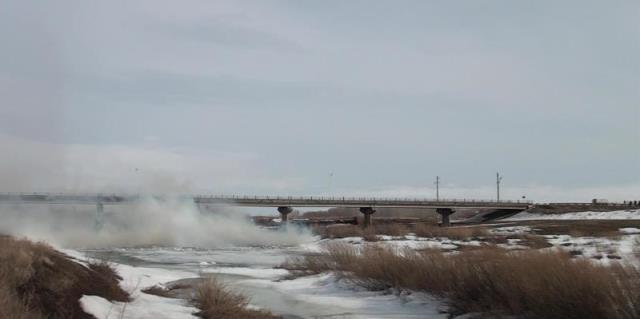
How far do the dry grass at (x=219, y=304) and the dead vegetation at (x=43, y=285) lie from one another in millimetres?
1967

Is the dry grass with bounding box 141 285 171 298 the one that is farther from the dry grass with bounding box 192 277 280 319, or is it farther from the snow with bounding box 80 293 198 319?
the dry grass with bounding box 192 277 280 319

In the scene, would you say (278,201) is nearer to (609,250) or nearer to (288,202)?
(288,202)

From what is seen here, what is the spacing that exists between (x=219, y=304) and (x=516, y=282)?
7070 mm

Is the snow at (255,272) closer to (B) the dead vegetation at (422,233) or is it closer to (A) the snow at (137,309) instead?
(A) the snow at (137,309)

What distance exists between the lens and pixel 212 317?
1391 cm

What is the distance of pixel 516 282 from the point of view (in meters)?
13.8

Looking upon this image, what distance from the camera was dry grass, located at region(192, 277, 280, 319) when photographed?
14141mm

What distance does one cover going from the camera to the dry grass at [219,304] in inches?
557

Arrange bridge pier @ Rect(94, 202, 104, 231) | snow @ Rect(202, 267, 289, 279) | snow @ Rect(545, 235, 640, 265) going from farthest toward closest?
bridge pier @ Rect(94, 202, 104, 231)
snow @ Rect(202, 267, 289, 279)
snow @ Rect(545, 235, 640, 265)

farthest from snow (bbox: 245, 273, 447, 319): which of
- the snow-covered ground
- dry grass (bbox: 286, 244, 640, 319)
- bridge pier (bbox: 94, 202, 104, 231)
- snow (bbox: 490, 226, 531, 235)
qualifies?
bridge pier (bbox: 94, 202, 104, 231)

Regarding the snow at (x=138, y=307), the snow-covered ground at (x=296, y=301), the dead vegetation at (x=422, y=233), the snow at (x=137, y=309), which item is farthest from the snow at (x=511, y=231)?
the snow at (x=137, y=309)

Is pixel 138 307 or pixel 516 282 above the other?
pixel 516 282

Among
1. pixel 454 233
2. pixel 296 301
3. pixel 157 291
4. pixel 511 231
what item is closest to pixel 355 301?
pixel 296 301

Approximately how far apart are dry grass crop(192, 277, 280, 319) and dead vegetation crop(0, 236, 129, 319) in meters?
1.97
